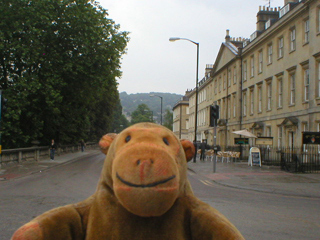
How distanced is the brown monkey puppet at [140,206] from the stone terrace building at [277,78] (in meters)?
18.1

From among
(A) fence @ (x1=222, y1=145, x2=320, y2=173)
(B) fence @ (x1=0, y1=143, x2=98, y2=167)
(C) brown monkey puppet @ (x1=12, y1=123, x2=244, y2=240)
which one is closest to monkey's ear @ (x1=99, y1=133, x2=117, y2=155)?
(C) brown monkey puppet @ (x1=12, y1=123, x2=244, y2=240)

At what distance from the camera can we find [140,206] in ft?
5.75

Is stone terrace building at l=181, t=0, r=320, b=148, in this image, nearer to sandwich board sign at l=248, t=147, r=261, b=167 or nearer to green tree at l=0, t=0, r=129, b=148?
sandwich board sign at l=248, t=147, r=261, b=167

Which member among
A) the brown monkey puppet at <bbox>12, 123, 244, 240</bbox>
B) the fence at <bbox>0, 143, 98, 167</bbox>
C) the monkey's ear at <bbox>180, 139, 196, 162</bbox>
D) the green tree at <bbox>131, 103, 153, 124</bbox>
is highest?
the green tree at <bbox>131, 103, 153, 124</bbox>

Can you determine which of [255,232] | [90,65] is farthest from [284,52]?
[255,232]

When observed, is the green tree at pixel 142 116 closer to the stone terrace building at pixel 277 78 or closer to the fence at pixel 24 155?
the fence at pixel 24 155

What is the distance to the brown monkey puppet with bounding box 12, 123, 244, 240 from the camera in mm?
1788

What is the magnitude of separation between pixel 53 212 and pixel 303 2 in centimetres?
2745

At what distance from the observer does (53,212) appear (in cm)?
211

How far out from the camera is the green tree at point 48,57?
21438 mm

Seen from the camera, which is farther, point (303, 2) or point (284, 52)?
point (284, 52)

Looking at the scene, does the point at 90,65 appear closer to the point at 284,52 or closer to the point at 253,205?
the point at 284,52

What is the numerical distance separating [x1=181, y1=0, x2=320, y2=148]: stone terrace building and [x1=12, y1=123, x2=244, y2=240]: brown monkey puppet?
59.5 ft

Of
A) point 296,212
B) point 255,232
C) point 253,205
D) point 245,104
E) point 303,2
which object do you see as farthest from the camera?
point 245,104
